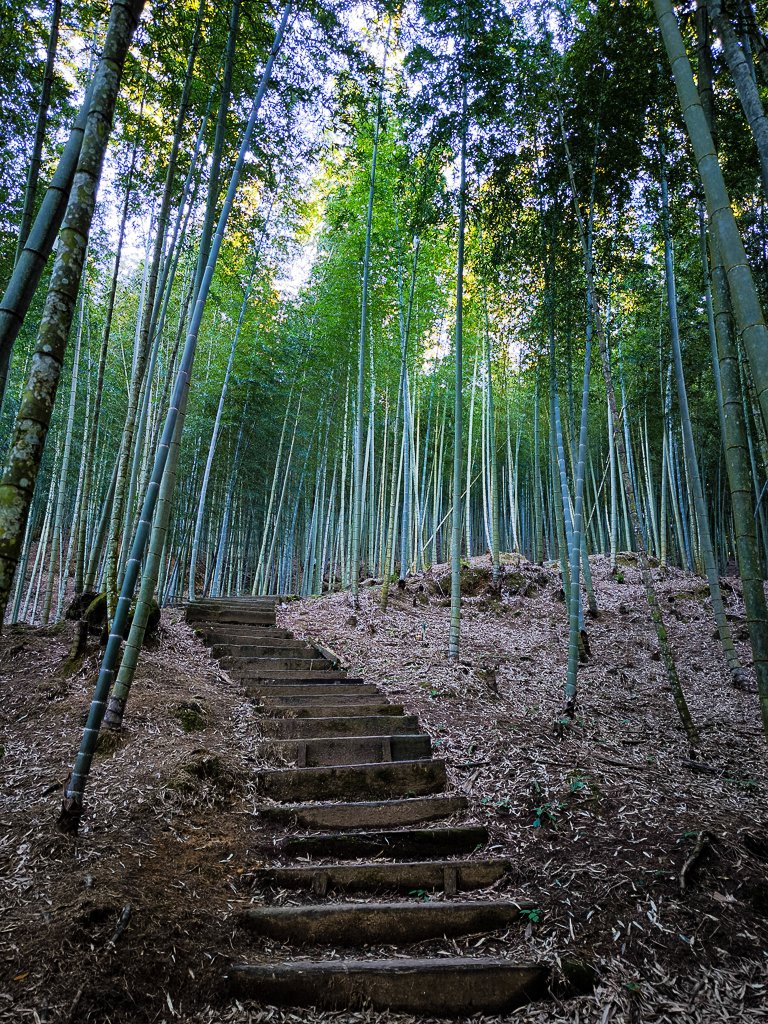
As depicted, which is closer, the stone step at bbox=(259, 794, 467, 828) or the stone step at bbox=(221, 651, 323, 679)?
the stone step at bbox=(259, 794, 467, 828)

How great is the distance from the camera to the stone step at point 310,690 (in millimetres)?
4219

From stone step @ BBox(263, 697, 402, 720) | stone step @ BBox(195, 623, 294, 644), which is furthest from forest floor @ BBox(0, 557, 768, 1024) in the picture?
stone step @ BBox(195, 623, 294, 644)

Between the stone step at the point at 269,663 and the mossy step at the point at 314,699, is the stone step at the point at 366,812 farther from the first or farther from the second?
the stone step at the point at 269,663

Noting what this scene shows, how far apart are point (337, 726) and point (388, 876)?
1385 mm

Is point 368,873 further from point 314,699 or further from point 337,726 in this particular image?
point 314,699

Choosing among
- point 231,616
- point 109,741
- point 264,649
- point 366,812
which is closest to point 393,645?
point 264,649

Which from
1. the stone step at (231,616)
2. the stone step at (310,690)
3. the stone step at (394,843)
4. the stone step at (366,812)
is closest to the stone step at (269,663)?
the stone step at (310,690)

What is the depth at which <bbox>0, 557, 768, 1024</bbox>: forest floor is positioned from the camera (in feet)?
5.28

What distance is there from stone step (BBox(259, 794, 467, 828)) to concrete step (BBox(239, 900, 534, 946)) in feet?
2.12

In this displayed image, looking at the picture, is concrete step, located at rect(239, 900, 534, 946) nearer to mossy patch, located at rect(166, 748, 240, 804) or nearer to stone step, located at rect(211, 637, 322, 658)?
mossy patch, located at rect(166, 748, 240, 804)

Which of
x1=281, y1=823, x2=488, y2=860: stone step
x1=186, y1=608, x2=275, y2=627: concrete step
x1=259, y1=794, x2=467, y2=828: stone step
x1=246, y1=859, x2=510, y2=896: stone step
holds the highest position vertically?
x1=186, y1=608, x2=275, y2=627: concrete step

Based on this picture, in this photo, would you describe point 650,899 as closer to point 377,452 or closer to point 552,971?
point 552,971

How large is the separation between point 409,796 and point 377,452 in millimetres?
12682

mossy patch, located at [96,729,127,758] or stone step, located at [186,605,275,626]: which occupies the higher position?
stone step, located at [186,605,275,626]
